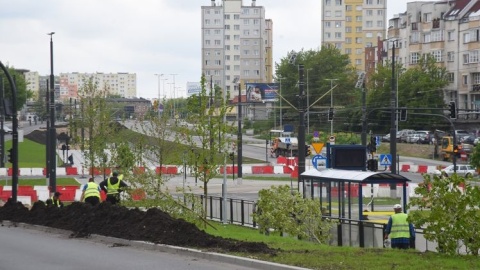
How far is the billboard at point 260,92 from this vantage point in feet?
406

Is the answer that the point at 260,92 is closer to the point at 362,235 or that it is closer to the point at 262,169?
the point at 262,169

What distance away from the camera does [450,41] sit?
106000mm

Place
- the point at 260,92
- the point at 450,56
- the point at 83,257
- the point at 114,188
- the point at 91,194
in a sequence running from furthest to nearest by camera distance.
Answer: the point at 260,92, the point at 450,56, the point at 91,194, the point at 114,188, the point at 83,257

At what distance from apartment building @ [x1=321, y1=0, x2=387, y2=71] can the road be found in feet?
488

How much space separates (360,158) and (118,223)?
12696 millimetres

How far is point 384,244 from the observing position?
914 inches

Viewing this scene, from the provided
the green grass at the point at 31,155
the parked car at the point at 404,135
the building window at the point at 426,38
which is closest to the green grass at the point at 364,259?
the green grass at the point at 31,155

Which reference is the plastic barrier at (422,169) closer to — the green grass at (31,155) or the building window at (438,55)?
the building window at (438,55)

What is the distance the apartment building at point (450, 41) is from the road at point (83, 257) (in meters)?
79.6

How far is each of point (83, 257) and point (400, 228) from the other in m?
7.00

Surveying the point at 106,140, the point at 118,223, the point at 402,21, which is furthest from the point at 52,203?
the point at 402,21

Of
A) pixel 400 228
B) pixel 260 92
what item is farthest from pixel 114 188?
pixel 260 92

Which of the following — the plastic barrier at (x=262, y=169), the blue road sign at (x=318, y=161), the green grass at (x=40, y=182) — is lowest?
the green grass at (x=40, y=182)

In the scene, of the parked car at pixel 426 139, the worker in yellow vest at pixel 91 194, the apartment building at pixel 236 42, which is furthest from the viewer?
the apartment building at pixel 236 42
